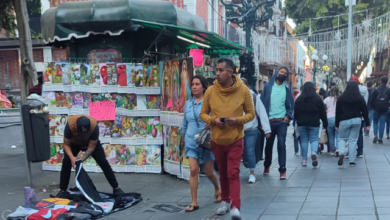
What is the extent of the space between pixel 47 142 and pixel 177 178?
7.74 ft

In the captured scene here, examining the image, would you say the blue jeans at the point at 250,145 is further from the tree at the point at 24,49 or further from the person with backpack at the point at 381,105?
the tree at the point at 24,49

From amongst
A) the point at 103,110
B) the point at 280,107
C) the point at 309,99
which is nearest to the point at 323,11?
the point at 309,99

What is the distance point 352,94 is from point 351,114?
396 millimetres

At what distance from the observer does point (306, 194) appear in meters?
6.66

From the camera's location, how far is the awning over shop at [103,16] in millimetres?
8633

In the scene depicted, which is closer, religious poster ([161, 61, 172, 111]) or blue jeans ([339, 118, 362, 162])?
religious poster ([161, 61, 172, 111])

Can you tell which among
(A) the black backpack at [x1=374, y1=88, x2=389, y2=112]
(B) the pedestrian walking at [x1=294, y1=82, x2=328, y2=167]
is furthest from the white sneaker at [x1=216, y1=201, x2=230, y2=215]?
(A) the black backpack at [x1=374, y1=88, x2=389, y2=112]

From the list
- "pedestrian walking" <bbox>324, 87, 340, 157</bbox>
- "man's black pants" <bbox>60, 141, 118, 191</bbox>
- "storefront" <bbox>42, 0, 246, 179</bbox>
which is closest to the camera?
"man's black pants" <bbox>60, 141, 118, 191</bbox>

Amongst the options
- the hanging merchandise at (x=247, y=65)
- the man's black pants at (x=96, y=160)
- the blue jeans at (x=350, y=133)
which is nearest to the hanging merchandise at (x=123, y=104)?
the man's black pants at (x=96, y=160)

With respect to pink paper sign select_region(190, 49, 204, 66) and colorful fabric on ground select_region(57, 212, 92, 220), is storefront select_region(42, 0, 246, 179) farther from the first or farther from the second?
colorful fabric on ground select_region(57, 212, 92, 220)

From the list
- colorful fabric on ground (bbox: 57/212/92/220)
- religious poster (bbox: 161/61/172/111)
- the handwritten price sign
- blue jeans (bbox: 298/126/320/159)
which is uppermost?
religious poster (bbox: 161/61/172/111)

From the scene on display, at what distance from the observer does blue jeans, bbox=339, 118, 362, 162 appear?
354 inches

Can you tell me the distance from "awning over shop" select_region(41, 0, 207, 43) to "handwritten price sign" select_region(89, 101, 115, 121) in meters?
1.37

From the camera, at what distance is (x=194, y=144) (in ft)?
19.8
